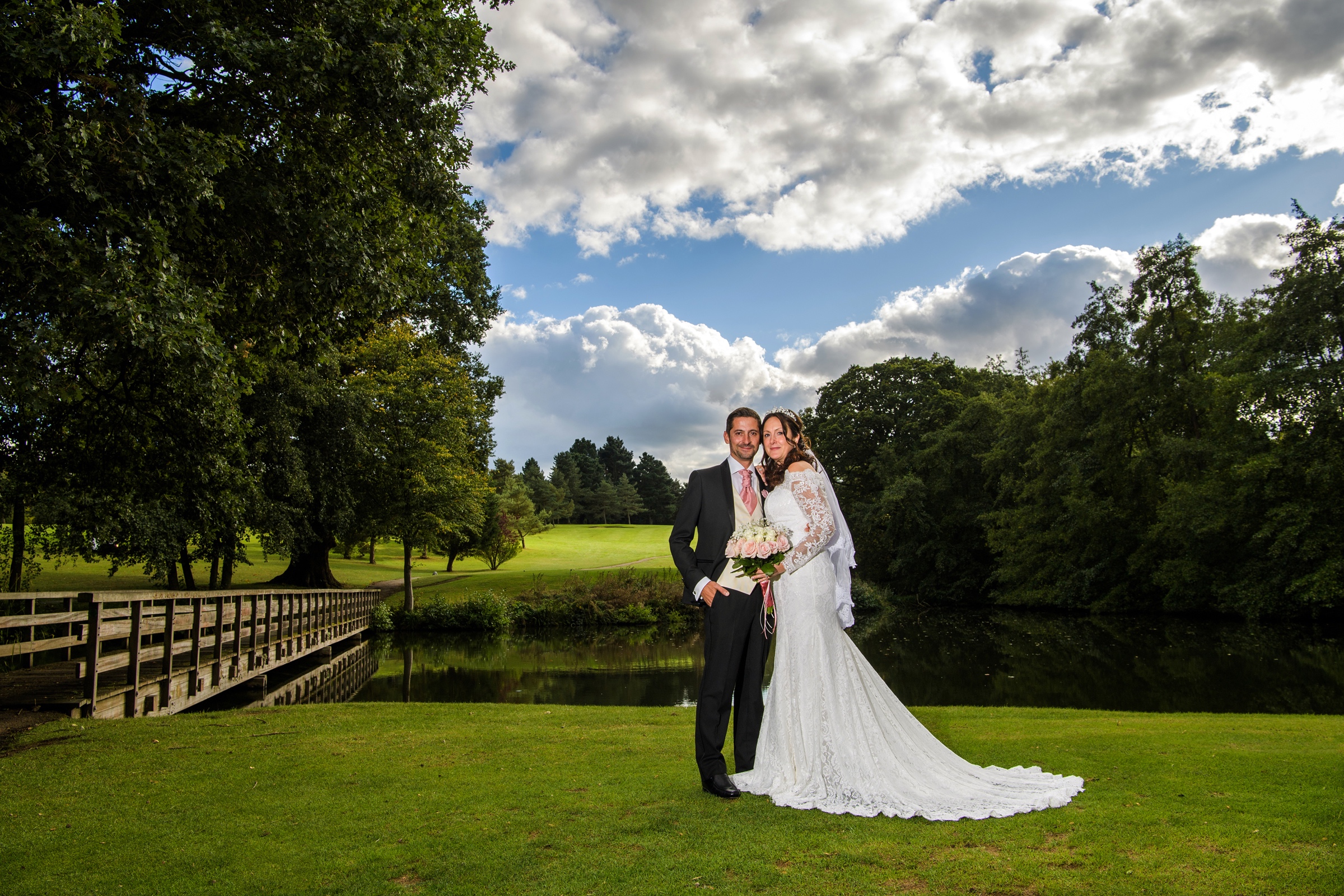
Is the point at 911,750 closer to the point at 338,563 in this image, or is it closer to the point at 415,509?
the point at 415,509

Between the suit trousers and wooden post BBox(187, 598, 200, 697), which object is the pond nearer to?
wooden post BBox(187, 598, 200, 697)

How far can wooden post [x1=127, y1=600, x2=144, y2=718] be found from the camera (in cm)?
943

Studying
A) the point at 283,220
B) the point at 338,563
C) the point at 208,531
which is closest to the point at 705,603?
Result: the point at 283,220

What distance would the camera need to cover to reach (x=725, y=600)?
5.17 metres

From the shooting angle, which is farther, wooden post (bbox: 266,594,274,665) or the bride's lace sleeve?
wooden post (bbox: 266,594,274,665)

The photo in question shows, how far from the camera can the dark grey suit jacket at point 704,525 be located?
5234mm

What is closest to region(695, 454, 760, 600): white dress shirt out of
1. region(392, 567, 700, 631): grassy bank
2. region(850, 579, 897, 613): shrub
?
region(392, 567, 700, 631): grassy bank

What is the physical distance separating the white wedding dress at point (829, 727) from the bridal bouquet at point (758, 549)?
19cm

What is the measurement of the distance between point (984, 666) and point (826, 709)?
17142 mm

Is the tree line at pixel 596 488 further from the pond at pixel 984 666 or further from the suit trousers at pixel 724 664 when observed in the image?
the suit trousers at pixel 724 664

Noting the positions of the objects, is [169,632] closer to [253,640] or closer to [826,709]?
[253,640]

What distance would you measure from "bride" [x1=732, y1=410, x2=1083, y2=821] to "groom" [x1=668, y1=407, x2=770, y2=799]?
0.46ft

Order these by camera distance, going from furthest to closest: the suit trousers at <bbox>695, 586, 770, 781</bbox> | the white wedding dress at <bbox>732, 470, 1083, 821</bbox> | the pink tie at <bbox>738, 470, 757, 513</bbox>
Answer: the pink tie at <bbox>738, 470, 757, 513</bbox>, the suit trousers at <bbox>695, 586, 770, 781</bbox>, the white wedding dress at <bbox>732, 470, 1083, 821</bbox>

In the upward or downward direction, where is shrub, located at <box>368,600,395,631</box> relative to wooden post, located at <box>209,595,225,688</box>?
downward
